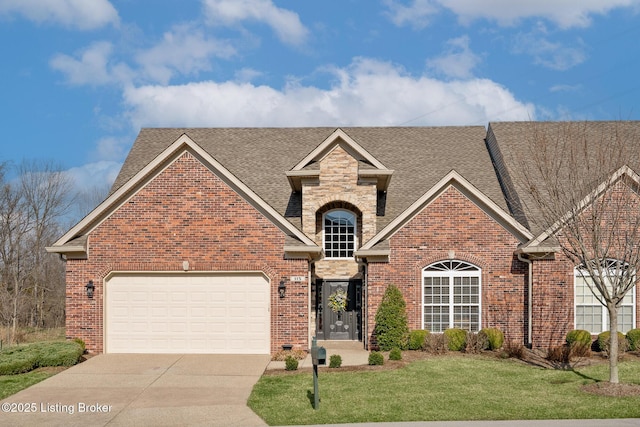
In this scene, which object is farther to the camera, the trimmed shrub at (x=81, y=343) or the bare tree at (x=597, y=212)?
the trimmed shrub at (x=81, y=343)

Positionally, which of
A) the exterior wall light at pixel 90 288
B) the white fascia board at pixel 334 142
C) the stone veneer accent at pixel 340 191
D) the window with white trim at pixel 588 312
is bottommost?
the window with white trim at pixel 588 312

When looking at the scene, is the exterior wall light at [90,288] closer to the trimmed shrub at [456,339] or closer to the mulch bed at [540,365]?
the mulch bed at [540,365]

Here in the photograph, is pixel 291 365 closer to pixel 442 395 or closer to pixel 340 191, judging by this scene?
pixel 442 395

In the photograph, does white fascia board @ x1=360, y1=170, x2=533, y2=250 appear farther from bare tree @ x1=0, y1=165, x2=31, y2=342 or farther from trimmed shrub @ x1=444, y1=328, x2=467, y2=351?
bare tree @ x1=0, y1=165, x2=31, y2=342

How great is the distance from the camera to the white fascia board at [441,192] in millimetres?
20141

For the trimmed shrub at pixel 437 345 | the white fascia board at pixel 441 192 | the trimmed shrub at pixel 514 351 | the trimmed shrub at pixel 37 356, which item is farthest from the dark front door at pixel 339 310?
the trimmed shrub at pixel 37 356

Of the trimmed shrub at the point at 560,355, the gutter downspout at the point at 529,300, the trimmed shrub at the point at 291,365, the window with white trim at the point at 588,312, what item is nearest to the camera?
the trimmed shrub at the point at 291,365

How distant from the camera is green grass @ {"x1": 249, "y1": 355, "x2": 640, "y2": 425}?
1173 centimetres

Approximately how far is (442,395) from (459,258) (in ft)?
24.9

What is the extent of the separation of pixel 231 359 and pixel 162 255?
152 inches

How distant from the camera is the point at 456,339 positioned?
19141mm

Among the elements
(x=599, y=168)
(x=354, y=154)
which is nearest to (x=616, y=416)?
(x=599, y=168)

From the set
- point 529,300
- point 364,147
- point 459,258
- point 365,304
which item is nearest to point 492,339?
point 529,300

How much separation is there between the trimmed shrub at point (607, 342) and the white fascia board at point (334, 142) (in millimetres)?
8501
